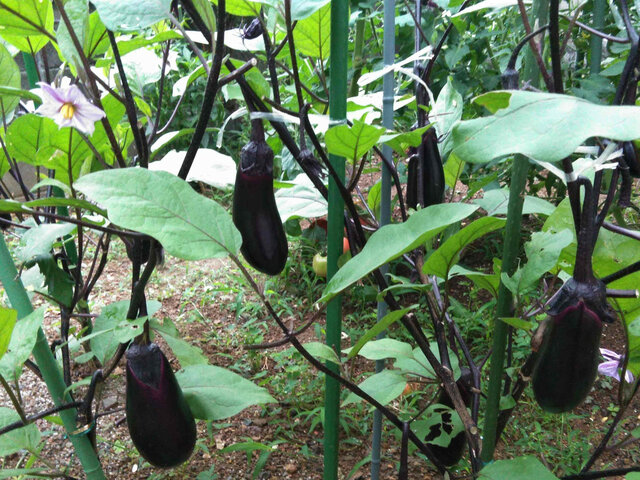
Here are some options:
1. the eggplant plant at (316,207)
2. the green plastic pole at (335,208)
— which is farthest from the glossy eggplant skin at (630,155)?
the green plastic pole at (335,208)

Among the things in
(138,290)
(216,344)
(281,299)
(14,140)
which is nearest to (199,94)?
(281,299)

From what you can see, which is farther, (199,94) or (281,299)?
(199,94)

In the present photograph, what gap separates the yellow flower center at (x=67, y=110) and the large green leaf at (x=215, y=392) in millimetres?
301

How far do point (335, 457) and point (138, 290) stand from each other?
1.06 feet

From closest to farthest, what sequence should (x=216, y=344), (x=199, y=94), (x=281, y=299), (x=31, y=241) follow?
(x=31, y=241)
(x=216, y=344)
(x=281, y=299)
(x=199, y=94)

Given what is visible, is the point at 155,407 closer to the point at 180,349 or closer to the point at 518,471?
the point at 180,349

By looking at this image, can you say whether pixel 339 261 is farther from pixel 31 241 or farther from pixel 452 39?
pixel 452 39

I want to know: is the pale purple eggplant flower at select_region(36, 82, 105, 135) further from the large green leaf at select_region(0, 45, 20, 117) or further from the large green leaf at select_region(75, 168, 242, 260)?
the large green leaf at select_region(0, 45, 20, 117)

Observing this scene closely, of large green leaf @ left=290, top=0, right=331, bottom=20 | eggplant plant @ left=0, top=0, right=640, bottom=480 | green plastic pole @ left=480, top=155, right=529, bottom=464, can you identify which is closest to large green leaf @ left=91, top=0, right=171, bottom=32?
eggplant plant @ left=0, top=0, right=640, bottom=480

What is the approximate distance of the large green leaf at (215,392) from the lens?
0.56m

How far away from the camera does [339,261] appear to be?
1.84ft

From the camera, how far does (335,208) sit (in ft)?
1.80

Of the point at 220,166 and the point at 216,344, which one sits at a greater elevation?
the point at 220,166

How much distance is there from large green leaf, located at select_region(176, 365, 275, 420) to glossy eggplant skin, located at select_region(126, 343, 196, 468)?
36mm
